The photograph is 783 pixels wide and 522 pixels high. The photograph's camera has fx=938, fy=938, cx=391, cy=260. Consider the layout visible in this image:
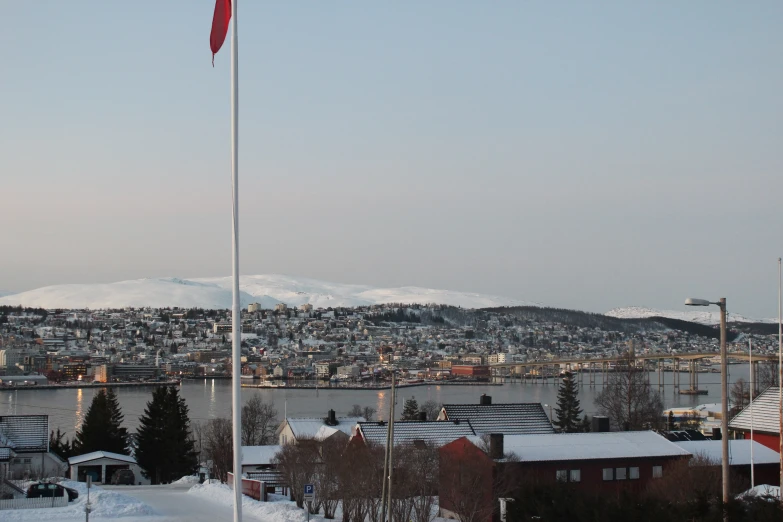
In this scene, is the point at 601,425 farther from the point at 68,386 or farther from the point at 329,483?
the point at 68,386

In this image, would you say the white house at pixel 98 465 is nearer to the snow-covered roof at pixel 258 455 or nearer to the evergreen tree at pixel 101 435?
the evergreen tree at pixel 101 435

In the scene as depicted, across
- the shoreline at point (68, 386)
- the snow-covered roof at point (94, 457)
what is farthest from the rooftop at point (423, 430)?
the shoreline at point (68, 386)

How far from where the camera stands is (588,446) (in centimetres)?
1942

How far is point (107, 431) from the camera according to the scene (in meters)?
33.5

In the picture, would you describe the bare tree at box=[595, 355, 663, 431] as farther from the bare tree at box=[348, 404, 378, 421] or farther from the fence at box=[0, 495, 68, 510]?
the fence at box=[0, 495, 68, 510]

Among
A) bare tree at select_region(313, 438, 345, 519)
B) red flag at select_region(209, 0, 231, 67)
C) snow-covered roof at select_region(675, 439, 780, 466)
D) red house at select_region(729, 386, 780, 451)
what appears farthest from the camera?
red house at select_region(729, 386, 780, 451)

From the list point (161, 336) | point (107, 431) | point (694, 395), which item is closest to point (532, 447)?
point (107, 431)

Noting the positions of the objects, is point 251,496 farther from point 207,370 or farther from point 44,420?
point 207,370

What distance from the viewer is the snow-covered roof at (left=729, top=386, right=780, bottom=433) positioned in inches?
869

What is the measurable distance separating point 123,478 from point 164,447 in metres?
2.41

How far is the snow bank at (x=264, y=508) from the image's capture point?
54.7 feet

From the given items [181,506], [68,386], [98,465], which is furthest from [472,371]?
[181,506]

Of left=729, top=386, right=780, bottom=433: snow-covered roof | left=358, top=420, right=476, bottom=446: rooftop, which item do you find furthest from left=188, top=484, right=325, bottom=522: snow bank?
left=729, top=386, right=780, bottom=433: snow-covered roof

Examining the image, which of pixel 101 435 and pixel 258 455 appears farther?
pixel 101 435
